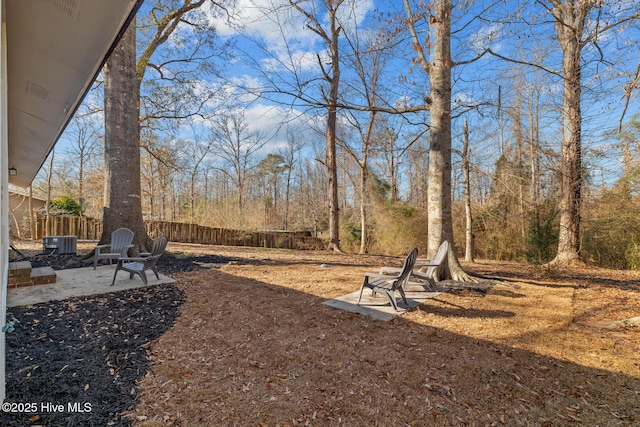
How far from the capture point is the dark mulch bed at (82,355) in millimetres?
2004

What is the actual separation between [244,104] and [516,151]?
11.1 meters

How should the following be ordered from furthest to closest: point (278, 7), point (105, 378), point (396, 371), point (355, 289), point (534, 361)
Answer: point (278, 7), point (355, 289), point (534, 361), point (396, 371), point (105, 378)

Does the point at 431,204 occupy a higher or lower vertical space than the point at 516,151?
lower

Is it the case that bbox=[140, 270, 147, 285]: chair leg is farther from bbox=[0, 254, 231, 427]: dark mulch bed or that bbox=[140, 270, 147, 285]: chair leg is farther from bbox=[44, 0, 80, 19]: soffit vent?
bbox=[44, 0, 80, 19]: soffit vent

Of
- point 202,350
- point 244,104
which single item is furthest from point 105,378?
point 244,104

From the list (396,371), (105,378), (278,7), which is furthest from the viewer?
(278,7)

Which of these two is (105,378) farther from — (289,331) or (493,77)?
(493,77)

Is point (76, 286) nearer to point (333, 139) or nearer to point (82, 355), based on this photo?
point (82, 355)

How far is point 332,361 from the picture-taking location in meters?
2.75

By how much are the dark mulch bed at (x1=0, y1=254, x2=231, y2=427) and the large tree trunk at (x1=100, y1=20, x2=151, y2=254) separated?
126 inches

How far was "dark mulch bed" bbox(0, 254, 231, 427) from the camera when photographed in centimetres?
200

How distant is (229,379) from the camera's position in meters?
2.45

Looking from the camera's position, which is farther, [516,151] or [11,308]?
[516,151]

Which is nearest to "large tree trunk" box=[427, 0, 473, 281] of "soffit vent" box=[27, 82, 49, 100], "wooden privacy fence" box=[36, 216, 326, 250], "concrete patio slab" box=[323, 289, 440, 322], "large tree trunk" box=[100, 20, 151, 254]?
"concrete patio slab" box=[323, 289, 440, 322]
